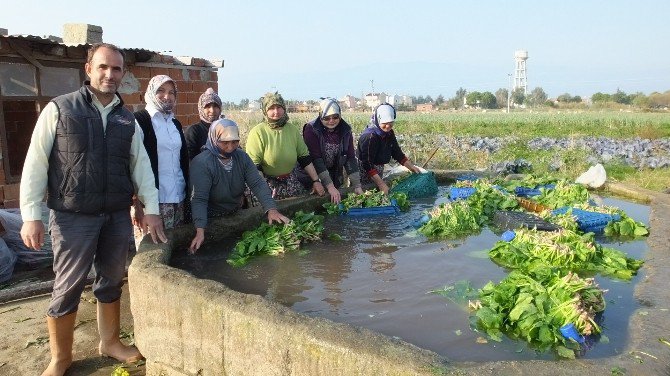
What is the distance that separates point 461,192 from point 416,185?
0.79 metres

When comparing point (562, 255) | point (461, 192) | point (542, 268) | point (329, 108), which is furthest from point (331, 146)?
point (542, 268)

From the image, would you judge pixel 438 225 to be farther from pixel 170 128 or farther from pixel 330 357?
pixel 330 357

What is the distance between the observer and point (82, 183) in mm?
3246

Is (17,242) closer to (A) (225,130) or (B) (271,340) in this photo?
(A) (225,130)

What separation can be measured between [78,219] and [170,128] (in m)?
1.28

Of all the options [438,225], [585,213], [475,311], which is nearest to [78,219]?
[475,311]

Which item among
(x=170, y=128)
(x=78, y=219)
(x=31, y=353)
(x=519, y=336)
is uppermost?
(x=170, y=128)

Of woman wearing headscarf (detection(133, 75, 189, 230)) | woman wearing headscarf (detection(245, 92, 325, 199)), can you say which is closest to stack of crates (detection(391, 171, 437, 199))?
woman wearing headscarf (detection(245, 92, 325, 199))

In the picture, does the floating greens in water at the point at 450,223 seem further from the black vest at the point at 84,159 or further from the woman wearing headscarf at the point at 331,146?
the black vest at the point at 84,159

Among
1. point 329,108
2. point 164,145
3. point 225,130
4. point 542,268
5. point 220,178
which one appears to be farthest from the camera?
point 329,108

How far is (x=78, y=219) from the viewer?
10.9 ft

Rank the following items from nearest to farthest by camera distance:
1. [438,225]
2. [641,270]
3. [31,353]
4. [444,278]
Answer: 1. [31,353]
2. [444,278]
3. [641,270]
4. [438,225]

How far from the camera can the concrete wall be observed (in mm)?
2408

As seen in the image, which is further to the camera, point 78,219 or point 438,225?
point 438,225
